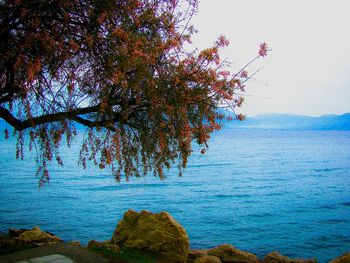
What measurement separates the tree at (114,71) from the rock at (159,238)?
3.25 m

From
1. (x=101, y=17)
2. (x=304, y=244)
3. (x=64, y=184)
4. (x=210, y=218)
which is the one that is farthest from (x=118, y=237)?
(x=64, y=184)

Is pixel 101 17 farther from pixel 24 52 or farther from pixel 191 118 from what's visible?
pixel 191 118

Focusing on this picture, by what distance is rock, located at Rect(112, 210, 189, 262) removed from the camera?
500 inches

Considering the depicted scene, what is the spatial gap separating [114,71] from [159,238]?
21.9ft

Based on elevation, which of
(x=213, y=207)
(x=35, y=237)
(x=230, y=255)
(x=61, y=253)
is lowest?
(x=213, y=207)

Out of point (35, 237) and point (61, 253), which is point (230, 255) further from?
point (35, 237)

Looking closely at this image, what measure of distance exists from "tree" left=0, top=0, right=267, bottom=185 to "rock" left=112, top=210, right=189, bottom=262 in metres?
3.25

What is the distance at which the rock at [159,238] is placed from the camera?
12688 millimetres

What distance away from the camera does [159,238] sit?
12727mm

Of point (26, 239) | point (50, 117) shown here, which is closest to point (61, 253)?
point (50, 117)

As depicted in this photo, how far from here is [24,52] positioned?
856 centimetres

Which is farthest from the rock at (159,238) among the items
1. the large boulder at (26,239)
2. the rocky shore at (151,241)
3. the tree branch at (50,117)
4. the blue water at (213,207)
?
the blue water at (213,207)

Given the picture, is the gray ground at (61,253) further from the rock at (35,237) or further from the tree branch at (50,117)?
the rock at (35,237)

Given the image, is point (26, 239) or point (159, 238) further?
point (26, 239)
